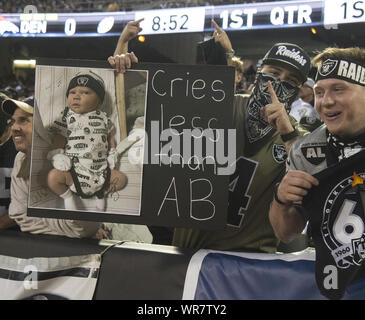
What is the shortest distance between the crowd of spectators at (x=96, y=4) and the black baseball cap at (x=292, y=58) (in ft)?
24.5

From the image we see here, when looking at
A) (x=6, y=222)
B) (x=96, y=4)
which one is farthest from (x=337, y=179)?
(x=96, y=4)

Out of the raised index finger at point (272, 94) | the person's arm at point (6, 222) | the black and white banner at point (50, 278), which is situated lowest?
the black and white banner at point (50, 278)

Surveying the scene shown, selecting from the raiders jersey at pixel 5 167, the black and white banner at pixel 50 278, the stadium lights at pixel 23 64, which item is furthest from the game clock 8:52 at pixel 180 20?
the stadium lights at pixel 23 64

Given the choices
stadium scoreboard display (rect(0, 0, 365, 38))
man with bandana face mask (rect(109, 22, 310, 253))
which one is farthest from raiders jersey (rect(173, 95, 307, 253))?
stadium scoreboard display (rect(0, 0, 365, 38))

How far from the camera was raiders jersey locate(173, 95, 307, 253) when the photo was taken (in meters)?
1.66

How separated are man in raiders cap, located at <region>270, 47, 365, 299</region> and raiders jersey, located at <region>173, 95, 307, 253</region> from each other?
0.99 feet

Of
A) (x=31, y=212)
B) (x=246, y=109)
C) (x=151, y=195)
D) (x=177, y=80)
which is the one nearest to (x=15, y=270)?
(x=31, y=212)

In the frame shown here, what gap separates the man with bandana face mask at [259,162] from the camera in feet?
5.33

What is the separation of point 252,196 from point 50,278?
0.83 meters

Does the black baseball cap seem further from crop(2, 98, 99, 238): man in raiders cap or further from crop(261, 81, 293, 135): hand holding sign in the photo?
crop(2, 98, 99, 238): man in raiders cap

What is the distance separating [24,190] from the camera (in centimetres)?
184

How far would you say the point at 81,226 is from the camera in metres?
1.71

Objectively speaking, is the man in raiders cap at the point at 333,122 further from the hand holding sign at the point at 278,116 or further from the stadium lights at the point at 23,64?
the stadium lights at the point at 23,64

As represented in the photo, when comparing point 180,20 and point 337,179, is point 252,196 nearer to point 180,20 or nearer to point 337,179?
point 337,179
